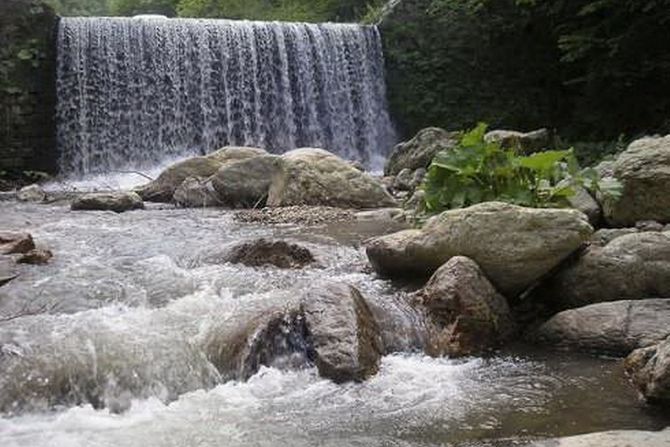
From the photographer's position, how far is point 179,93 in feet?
55.0

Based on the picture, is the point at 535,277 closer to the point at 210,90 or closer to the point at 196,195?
the point at 196,195

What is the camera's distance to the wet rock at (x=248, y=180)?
36.5ft

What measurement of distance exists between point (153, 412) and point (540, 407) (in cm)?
217

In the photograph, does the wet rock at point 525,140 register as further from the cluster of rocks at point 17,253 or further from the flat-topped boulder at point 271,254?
the cluster of rocks at point 17,253

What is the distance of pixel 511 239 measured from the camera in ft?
18.4

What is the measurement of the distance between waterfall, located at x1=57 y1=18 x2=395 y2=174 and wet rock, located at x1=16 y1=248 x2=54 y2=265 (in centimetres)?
897

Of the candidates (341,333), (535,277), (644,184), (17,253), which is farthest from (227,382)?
(644,184)

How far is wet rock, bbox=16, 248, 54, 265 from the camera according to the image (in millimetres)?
6965

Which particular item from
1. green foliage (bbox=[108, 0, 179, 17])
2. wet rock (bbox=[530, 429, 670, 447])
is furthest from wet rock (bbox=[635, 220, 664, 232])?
green foliage (bbox=[108, 0, 179, 17])

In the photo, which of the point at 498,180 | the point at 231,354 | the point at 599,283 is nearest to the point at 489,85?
the point at 498,180

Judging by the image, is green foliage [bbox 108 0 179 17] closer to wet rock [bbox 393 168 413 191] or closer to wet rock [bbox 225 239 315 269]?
wet rock [bbox 393 168 413 191]

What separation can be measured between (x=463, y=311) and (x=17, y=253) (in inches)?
173

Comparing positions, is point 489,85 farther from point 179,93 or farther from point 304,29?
point 179,93

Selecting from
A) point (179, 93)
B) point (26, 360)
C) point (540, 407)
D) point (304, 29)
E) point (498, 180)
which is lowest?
point (540, 407)
